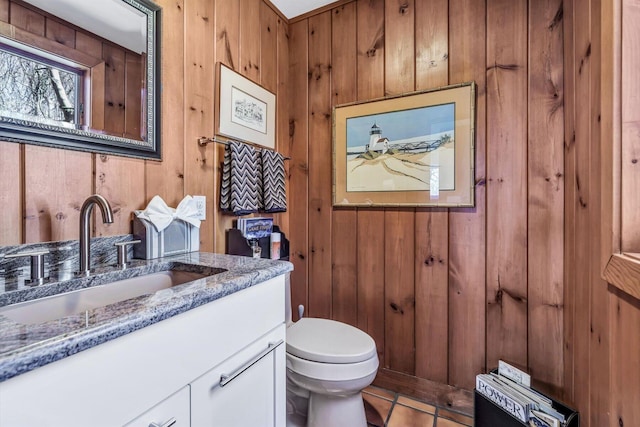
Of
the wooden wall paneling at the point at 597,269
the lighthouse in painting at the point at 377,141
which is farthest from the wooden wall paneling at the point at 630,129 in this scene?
the lighthouse in painting at the point at 377,141

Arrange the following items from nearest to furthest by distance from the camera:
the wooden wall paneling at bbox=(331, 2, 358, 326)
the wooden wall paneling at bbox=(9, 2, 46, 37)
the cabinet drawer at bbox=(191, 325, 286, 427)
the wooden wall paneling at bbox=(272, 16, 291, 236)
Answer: the cabinet drawer at bbox=(191, 325, 286, 427) < the wooden wall paneling at bbox=(9, 2, 46, 37) < the wooden wall paneling at bbox=(331, 2, 358, 326) < the wooden wall paneling at bbox=(272, 16, 291, 236)

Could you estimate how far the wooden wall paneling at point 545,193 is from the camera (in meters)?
1.27

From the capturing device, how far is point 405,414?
1.44 metres

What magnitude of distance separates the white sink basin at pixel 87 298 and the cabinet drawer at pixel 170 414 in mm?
363

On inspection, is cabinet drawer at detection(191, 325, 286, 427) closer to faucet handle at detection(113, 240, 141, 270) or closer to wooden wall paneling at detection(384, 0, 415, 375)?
faucet handle at detection(113, 240, 141, 270)

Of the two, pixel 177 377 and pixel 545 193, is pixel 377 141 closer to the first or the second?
pixel 545 193

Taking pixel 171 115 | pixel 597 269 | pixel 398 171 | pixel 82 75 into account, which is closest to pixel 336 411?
pixel 597 269

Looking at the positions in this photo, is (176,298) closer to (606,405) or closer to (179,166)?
(179,166)

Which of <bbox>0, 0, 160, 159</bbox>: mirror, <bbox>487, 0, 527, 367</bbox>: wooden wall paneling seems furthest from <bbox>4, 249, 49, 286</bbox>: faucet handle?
<bbox>487, 0, 527, 367</bbox>: wooden wall paneling

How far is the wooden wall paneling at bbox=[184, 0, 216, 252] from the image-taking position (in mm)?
1270

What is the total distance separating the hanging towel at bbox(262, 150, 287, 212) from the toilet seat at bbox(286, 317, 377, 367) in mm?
611

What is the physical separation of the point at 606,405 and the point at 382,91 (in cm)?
152

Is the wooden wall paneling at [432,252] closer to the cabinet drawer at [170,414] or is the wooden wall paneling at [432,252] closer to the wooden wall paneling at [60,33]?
the cabinet drawer at [170,414]

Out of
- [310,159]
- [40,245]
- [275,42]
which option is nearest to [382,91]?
[310,159]
